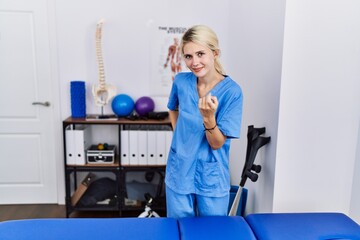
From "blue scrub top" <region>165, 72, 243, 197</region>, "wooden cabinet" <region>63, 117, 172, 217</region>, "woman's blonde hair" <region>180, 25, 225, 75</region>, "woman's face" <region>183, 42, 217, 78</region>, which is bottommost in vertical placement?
"wooden cabinet" <region>63, 117, 172, 217</region>

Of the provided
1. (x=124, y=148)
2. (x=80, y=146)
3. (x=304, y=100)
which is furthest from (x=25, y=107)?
(x=304, y=100)

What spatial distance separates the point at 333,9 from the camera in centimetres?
152

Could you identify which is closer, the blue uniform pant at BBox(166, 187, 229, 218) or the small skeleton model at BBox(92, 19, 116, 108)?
the blue uniform pant at BBox(166, 187, 229, 218)

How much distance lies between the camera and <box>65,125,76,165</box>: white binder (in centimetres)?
250

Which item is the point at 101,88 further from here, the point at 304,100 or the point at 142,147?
the point at 304,100

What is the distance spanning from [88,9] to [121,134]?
1116 millimetres

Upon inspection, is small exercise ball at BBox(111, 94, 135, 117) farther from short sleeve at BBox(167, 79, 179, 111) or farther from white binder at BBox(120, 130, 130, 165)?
short sleeve at BBox(167, 79, 179, 111)

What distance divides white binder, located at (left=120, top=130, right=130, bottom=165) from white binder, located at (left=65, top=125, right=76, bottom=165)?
0.39 m

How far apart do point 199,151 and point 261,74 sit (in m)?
0.75

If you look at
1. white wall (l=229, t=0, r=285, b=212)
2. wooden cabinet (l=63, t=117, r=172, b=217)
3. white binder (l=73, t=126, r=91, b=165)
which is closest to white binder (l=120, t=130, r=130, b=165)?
wooden cabinet (l=63, t=117, r=172, b=217)

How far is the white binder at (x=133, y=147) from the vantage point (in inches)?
99.7

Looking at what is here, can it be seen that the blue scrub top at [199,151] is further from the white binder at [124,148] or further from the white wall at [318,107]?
the white binder at [124,148]

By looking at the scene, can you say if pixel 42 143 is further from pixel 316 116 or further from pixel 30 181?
pixel 316 116

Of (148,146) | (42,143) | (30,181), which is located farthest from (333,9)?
(30,181)
